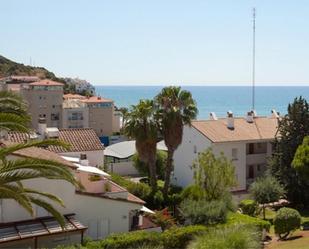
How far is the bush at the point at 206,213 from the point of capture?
2542 centimetres

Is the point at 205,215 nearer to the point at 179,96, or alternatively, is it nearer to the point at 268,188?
the point at 268,188

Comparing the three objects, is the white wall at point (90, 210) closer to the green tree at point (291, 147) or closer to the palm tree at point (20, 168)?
the palm tree at point (20, 168)

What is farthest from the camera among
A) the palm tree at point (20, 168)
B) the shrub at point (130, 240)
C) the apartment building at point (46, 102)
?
the apartment building at point (46, 102)

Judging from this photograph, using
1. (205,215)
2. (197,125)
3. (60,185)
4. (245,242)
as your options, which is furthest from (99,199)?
(197,125)

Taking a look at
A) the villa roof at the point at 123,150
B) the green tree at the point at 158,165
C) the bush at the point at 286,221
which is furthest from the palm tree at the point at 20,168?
the villa roof at the point at 123,150

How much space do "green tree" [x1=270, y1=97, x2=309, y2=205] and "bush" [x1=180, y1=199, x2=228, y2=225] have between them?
39.8 ft

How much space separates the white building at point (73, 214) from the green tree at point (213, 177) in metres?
6.66

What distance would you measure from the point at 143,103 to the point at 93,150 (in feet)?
17.6

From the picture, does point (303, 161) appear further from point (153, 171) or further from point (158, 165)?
point (158, 165)

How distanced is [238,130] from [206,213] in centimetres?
1951

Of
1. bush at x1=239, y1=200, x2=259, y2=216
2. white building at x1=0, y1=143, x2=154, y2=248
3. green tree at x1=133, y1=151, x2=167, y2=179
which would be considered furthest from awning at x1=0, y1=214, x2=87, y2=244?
green tree at x1=133, y1=151, x2=167, y2=179

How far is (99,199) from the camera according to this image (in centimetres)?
2328

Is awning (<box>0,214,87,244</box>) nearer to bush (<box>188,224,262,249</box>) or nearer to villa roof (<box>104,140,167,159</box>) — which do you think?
bush (<box>188,224,262,249</box>)

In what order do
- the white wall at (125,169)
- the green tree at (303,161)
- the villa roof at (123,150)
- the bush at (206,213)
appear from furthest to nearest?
the villa roof at (123,150) → the white wall at (125,169) → the green tree at (303,161) → the bush at (206,213)
